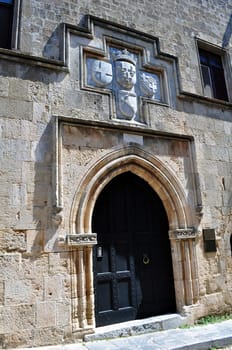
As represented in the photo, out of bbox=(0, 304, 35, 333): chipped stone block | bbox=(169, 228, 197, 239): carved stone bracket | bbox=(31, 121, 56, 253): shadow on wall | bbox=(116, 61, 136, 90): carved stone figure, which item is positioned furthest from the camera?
bbox=(116, 61, 136, 90): carved stone figure

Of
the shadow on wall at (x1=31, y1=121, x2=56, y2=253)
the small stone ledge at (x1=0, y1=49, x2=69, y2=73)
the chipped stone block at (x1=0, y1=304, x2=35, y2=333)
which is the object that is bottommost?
the chipped stone block at (x1=0, y1=304, x2=35, y2=333)

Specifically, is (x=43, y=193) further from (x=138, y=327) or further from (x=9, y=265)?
(x=138, y=327)

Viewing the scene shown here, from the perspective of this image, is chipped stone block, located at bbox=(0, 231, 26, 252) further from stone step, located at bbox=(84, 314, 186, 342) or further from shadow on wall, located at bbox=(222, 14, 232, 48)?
shadow on wall, located at bbox=(222, 14, 232, 48)

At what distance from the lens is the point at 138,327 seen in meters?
4.26

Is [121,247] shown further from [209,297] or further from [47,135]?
[47,135]

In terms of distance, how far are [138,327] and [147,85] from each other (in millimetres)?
4088

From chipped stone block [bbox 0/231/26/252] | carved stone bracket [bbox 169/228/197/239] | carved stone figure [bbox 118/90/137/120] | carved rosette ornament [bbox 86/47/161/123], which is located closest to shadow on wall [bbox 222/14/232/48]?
carved rosette ornament [bbox 86/47/161/123]

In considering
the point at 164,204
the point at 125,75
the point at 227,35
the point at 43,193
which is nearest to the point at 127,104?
the point at 125,75

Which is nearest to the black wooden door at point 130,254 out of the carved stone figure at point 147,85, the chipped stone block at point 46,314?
the chipped stone block at point 46,314

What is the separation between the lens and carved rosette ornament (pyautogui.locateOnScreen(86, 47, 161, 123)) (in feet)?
16.5

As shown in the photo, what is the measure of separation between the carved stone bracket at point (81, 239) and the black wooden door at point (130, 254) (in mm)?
374

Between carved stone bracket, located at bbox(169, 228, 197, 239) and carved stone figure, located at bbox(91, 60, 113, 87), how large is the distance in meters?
2.81

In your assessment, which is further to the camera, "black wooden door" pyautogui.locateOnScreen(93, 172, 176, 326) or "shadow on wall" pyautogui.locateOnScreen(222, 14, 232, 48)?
"shadow on wall" pyautogui.locateOnScreen(222, 14, 232, 48)

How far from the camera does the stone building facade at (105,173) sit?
12.8 ft
